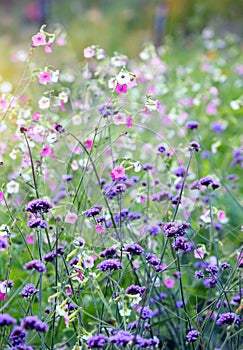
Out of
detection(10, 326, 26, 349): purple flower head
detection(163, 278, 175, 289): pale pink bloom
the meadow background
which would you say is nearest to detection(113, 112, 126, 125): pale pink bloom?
the meadow background

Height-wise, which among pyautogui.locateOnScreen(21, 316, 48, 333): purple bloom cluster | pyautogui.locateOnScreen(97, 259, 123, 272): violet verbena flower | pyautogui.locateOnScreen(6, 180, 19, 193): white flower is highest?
pyautogui.locateOnScreen(6, 180, 19, 193): white flower

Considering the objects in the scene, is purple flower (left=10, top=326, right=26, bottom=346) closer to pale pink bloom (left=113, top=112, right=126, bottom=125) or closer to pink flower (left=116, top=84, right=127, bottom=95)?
pink flower (left=116, top=84, right=127, bottom=95)

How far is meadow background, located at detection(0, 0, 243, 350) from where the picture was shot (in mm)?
1463

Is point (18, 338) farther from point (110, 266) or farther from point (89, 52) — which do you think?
point (89, 52)

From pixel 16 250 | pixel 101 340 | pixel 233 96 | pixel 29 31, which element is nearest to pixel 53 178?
pixel 16 250

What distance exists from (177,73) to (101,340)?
431 cm

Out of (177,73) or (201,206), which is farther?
(177,73)

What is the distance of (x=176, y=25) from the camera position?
970 cm

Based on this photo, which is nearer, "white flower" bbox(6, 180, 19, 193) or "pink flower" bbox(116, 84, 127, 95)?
"pink flower" bbox(116, 84, 127, 95)

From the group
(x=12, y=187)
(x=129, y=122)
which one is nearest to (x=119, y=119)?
(x=129, y=122)

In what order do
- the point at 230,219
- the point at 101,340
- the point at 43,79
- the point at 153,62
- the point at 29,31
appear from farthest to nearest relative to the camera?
the point at 29,31 → the point at 153,62 → the point at 230,219 → the point at 43,79 → the point at 101,340

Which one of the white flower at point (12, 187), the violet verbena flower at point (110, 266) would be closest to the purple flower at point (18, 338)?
the violet verbena flower at point (110, 266)

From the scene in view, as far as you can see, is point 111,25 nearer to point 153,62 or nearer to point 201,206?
point 153,62

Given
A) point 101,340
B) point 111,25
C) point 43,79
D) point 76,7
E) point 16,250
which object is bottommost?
point 101,340
